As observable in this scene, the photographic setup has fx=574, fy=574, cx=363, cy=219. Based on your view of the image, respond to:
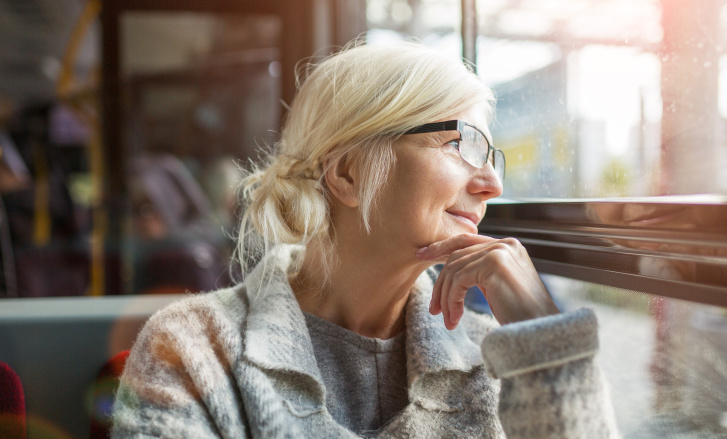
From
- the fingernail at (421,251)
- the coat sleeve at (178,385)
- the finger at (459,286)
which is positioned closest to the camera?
the coat sleeve at (178,385)

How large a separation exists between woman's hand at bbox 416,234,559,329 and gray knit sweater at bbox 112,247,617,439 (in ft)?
0.24

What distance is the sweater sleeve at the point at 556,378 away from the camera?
2.51ft

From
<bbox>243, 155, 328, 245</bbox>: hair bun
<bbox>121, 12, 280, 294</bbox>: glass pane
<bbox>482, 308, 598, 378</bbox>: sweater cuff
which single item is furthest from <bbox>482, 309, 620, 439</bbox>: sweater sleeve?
<bbox>121, 12, 280, 294</bbox>: glass pane

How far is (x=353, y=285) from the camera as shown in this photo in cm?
117

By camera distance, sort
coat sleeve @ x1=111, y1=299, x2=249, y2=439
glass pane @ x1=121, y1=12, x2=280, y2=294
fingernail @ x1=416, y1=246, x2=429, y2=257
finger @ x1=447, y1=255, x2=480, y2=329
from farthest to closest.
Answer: glass pane @ x1=121, y1=12, x2=280, y2=294 < fingernail @ x1=416, y1=246, x2=429, y2=257 < finger @ x1=447, y1=255, x2=480, y2=329 < coat sleeve @ x1=111, y1=299, x2=249, y2=439

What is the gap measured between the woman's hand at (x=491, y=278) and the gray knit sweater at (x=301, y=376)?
0.07 metres

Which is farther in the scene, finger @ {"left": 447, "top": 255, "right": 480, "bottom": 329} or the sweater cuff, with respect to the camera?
finger @ {"left": 447, "top": 255, "right": 480, "bottom": 329}

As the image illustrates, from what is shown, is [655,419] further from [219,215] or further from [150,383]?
[219,215]

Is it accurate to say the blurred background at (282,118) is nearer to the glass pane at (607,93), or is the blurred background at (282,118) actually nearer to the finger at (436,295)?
the glass pane at (607,93)

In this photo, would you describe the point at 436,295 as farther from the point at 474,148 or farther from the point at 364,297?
the point at 474,148

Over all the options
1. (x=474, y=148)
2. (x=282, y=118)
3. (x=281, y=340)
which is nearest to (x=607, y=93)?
(x=474, y=148)

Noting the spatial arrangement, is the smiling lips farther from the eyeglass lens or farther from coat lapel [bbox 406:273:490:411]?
coat lapel [bbox 406:273:490:411]

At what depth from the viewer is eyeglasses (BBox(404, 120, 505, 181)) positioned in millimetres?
1084

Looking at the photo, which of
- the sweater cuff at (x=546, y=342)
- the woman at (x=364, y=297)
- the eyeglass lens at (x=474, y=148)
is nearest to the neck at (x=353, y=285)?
the woman at (x=364, y=297)
